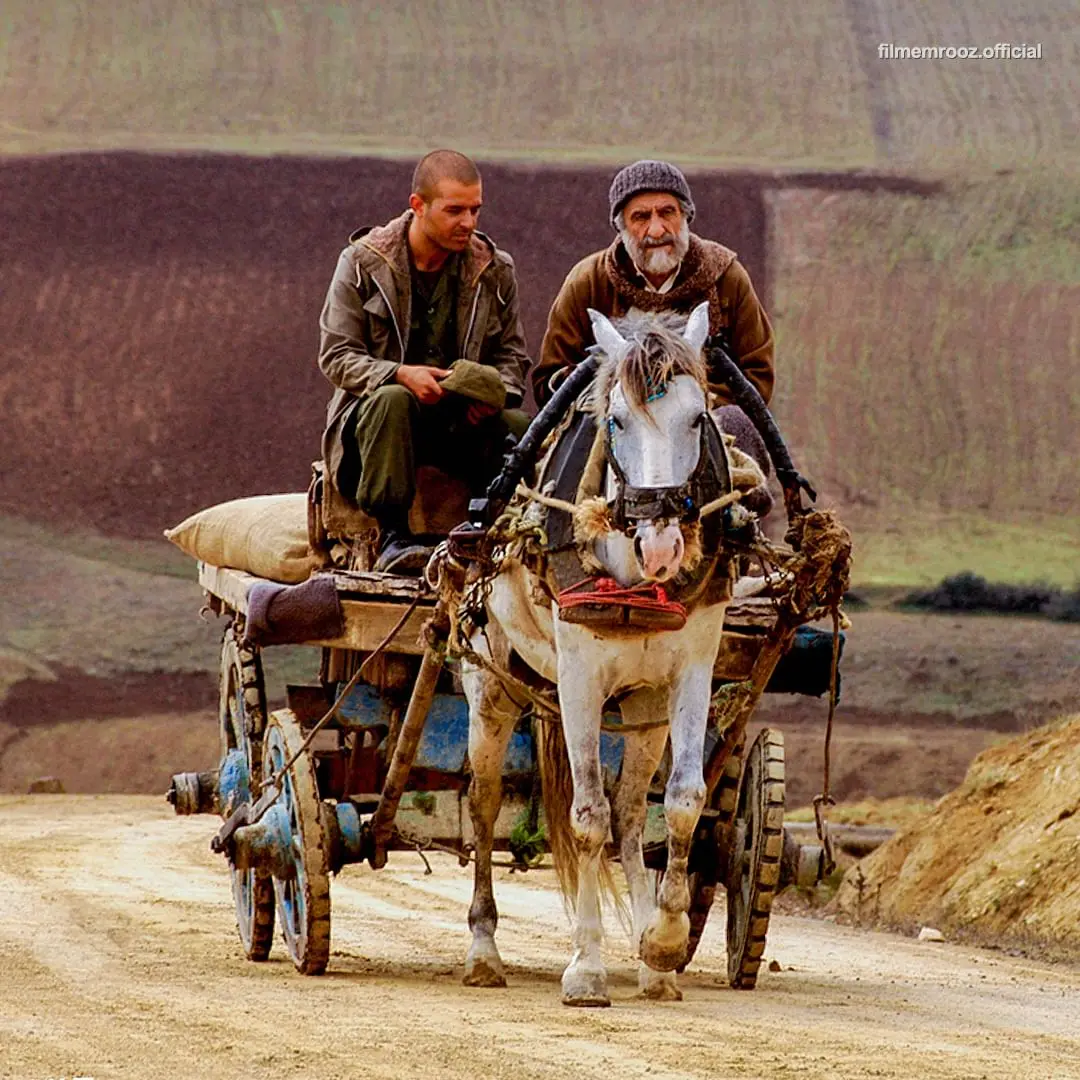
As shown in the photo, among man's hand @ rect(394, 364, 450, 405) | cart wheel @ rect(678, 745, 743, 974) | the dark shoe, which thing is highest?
man's hand @ rect(394, 364, 450, 405)

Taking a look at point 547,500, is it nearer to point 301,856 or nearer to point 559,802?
point 559,802

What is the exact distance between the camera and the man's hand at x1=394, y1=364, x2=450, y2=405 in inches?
332

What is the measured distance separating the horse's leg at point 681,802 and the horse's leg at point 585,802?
177 mm

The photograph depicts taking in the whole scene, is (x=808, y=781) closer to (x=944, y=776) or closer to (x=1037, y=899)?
(x=944, y=776)

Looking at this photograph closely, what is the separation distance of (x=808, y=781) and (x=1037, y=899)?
716 cm

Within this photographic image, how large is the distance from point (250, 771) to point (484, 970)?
52.4 inches

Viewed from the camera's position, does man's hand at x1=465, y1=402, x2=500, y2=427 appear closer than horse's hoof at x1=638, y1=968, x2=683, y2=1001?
No

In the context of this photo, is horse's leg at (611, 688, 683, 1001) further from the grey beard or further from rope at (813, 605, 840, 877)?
the grey beard

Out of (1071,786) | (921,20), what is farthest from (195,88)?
(1071,786)

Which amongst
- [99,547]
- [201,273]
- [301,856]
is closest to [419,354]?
[301,856]

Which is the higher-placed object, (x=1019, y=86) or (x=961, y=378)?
(x=1019, y=86)

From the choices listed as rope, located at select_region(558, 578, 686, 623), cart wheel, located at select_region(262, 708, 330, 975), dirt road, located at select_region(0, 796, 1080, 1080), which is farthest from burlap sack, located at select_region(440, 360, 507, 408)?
dirt road, located at select_region(0, 796, 1080, 1080)

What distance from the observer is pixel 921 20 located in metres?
25.4

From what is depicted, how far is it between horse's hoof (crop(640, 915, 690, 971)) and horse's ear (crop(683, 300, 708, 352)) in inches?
64.7
